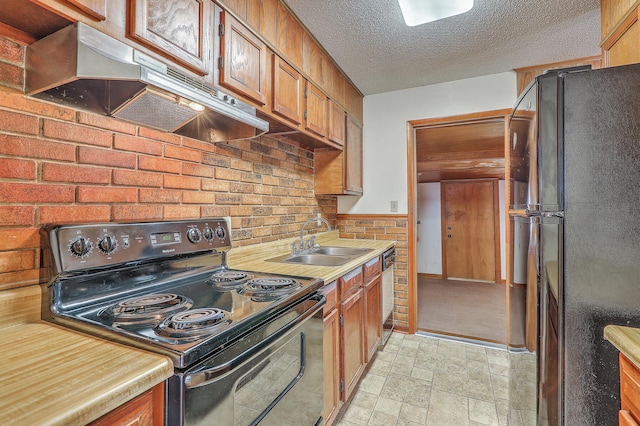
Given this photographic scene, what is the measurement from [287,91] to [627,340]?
5.75 feet

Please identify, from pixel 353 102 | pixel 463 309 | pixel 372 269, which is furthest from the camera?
pixel 463 309

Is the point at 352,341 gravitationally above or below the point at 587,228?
below

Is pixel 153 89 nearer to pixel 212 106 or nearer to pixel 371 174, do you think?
pixel 212 106

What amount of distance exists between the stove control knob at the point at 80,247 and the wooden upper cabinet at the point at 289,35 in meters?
1.35

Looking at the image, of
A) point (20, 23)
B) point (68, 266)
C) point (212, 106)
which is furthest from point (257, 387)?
point (20, 23)

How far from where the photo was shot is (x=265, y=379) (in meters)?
0.98

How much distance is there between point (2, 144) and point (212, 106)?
2.02 ft

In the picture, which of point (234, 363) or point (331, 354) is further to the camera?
point (331, 354)

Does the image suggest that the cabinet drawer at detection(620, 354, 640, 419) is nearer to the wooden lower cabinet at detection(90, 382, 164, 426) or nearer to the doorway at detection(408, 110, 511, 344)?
the wooden lower cabinet at detection(90, 382, 164, 426)

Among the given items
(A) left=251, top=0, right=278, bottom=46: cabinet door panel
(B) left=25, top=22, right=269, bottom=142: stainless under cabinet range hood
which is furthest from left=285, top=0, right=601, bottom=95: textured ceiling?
(B) left=25, top=22, right=269, bottom=142: stainless under cabinet range hood

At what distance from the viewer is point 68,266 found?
3.08ft

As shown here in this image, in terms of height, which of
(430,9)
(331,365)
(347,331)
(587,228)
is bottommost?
(331,365)

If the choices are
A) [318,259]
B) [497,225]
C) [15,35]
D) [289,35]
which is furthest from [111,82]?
[497,225]

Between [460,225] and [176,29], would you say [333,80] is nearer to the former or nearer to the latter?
[176,29]
